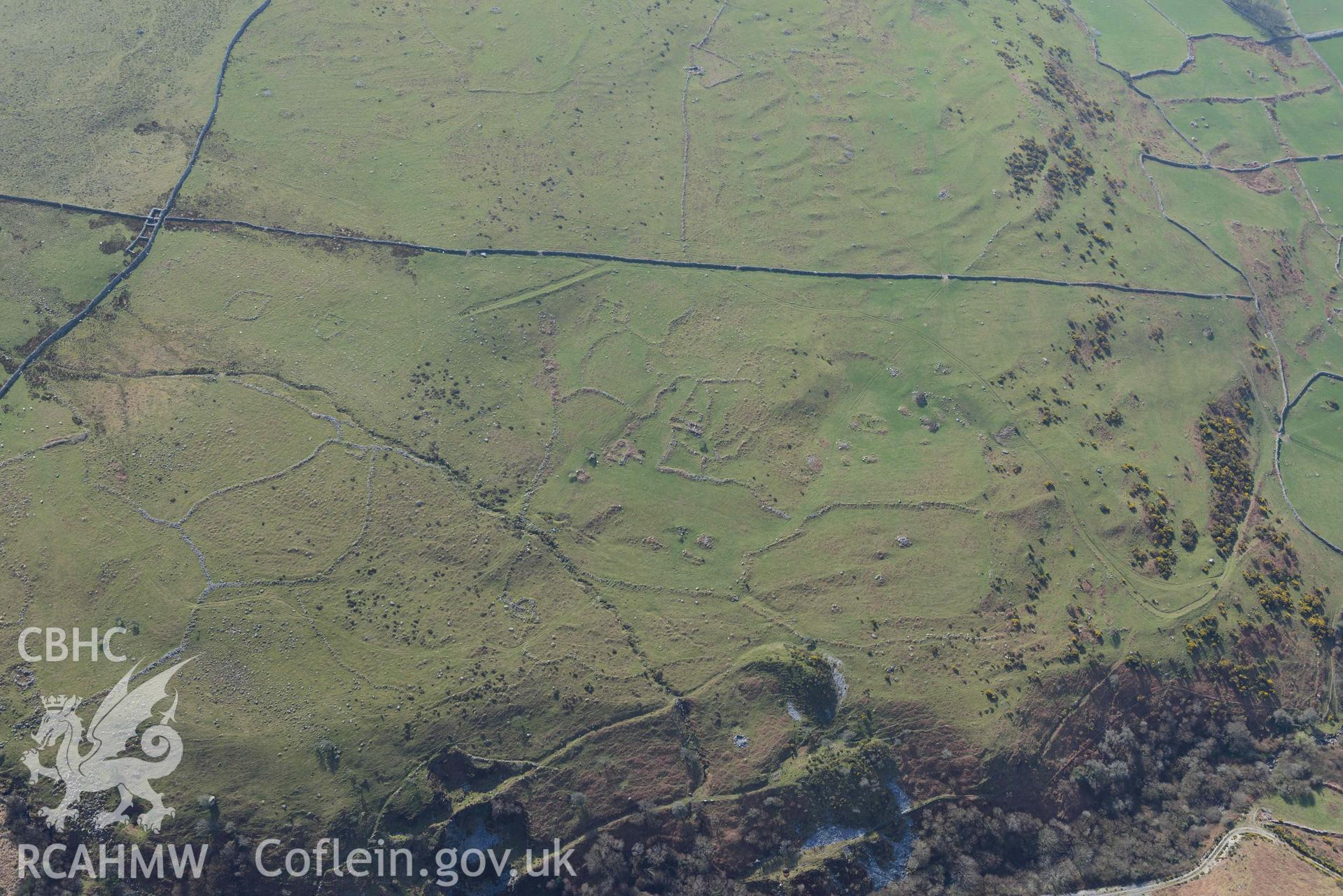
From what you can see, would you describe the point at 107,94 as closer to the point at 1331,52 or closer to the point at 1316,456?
the point at 1316,456

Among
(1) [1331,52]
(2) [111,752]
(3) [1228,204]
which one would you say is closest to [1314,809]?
(3) [1228,204]

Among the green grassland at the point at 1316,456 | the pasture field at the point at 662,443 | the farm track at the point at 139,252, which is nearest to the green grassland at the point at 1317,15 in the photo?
the pasture field at the point at 662,443

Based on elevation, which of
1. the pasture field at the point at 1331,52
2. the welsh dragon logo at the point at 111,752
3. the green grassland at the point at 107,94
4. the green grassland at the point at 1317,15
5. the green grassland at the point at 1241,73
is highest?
the green grassland at the point at 1317,15

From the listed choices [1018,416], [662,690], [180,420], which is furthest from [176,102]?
[1018,416]

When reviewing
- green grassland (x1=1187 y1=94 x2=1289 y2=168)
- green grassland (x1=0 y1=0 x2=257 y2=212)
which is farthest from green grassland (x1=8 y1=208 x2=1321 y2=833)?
green grassland (x1=1187 y1=94 x2=1289 y2=168)

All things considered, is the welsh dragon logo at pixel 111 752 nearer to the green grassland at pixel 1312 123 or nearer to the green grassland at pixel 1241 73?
the green grassland at pixel 1241 73

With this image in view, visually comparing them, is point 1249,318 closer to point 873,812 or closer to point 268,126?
point 873,812

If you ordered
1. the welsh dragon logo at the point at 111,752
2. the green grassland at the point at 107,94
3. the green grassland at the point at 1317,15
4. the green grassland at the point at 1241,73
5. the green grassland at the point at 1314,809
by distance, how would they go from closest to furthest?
the welsh dragon logo at the point at 111,752 < the green grassland at the point at 1314,809 < the green grassland at the point at 107,94 < the green grassland at the point at 1241,73 < the green grassland at the point at 1317,15
